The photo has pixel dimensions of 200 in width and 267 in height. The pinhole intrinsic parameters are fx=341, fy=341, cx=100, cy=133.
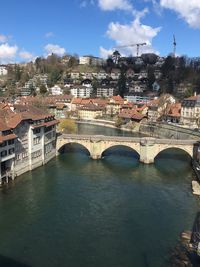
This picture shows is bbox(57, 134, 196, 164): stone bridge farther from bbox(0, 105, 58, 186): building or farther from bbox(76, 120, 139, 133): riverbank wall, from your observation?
bbox(76, 120, 139, 133): riverbank wall

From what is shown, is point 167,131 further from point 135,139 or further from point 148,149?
point 148,149

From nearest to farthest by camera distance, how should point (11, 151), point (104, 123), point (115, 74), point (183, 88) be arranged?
point (11, 151), point (104, 123), point (183, 88), point (115, 74)

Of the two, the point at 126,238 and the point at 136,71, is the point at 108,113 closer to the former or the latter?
the point at 136,71

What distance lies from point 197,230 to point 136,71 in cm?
15732

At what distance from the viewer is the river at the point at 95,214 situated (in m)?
28.1

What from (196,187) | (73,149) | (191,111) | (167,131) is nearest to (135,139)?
(73,149)

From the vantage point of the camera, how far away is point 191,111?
9250 cm

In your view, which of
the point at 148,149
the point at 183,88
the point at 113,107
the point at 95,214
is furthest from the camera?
the point at 183,88

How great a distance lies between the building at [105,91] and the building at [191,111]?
62.1 metres

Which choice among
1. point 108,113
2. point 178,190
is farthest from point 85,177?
point 108,113

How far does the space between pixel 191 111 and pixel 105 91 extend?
6859 cm

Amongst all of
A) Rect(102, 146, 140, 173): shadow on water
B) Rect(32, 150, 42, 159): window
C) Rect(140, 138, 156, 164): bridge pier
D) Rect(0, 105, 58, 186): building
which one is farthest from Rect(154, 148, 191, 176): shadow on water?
Rect(32, 150, 42, 159): window

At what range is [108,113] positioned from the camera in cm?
12144

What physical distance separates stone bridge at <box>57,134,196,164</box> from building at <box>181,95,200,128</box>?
114ft
